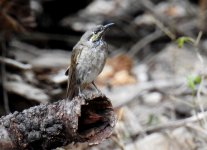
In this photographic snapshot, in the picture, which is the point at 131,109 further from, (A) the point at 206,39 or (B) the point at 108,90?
(A) the point at 206,39

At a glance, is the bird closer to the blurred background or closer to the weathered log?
the blurred background

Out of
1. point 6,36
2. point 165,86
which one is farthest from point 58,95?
point 165,86

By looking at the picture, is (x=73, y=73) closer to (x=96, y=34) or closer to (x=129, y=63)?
(x=96, y=34)

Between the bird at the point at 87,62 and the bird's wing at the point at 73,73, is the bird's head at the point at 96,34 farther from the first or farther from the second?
the bird's wing at the point at 73,73

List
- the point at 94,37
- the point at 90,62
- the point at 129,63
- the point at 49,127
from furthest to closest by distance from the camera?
1. the point at 129,63
2. the point at 94,37
3. the point at 90,62
4. the point at 49,127

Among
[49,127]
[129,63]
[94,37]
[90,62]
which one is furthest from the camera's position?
[129,63]

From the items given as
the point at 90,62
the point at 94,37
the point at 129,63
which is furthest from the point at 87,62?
the point at 129,63
